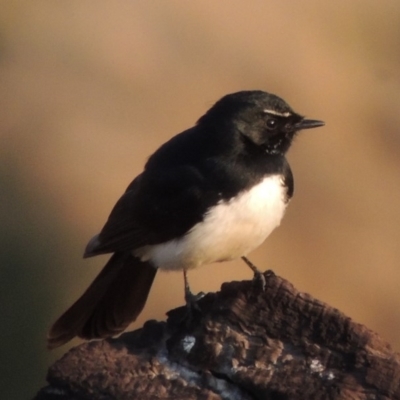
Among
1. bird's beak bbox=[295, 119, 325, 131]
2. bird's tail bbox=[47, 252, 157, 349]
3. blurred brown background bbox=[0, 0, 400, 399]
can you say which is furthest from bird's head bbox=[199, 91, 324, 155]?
blurred brown background bbox=[0, 0, 400, 399]

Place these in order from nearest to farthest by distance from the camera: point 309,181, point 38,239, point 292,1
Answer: point 38,239, point 309,181, point 292,1

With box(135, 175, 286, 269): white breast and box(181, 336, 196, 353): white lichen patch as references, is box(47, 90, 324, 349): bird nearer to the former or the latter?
box(135, 175, 286, 269): white breast

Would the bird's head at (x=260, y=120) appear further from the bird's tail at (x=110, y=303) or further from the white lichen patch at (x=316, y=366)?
the white lichen patch at (x=316, y=366)

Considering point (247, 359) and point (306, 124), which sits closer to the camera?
point (247, 359)

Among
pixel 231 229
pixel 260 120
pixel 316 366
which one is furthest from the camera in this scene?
pixel 260 120

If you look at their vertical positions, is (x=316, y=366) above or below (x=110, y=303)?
above

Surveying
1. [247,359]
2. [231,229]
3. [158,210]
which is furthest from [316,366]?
A: [158,210]

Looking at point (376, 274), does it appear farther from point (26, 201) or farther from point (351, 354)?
point (351, 354)

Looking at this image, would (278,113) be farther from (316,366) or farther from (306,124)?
(316,366)

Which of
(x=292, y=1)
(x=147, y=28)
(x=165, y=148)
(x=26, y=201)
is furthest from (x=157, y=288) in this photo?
(x=292, y=1)
